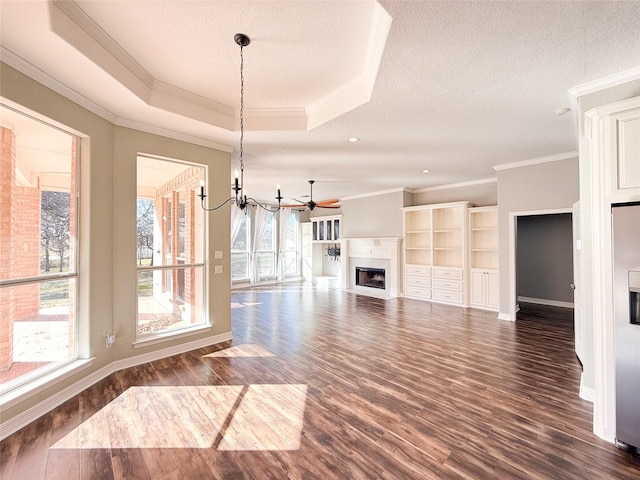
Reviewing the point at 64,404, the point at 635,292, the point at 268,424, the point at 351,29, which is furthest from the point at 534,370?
the point at 64,404

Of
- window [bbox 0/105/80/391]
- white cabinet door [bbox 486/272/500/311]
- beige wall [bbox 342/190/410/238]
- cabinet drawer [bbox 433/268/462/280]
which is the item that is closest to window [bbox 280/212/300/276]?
beige wall [bbox 342/190/410/238]

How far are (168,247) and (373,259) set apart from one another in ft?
18.4

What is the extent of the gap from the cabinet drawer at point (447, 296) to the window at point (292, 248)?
5.46 meters

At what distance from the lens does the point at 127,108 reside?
2.97m

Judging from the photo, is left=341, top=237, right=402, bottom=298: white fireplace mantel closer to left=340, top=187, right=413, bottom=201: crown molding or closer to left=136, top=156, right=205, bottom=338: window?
left=340, top=187, right=413, bottom=201: crown molding

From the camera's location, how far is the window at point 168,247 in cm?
356

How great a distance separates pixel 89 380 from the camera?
289 centimetres

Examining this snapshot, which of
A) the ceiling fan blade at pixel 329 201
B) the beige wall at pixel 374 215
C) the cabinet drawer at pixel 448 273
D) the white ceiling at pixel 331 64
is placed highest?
the white ceiling at pixel 331 64

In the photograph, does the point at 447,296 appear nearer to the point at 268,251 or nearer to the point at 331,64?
the point at 331,64

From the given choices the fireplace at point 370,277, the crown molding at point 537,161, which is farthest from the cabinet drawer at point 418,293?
the crown molding at point 537,161

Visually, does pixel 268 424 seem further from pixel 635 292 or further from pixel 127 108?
pixel 127 108

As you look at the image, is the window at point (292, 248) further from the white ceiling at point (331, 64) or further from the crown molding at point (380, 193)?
the white ceiling at point (331, 64)

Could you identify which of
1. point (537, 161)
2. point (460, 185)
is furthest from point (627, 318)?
point (460, 185)

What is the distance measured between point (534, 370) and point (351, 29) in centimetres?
395
